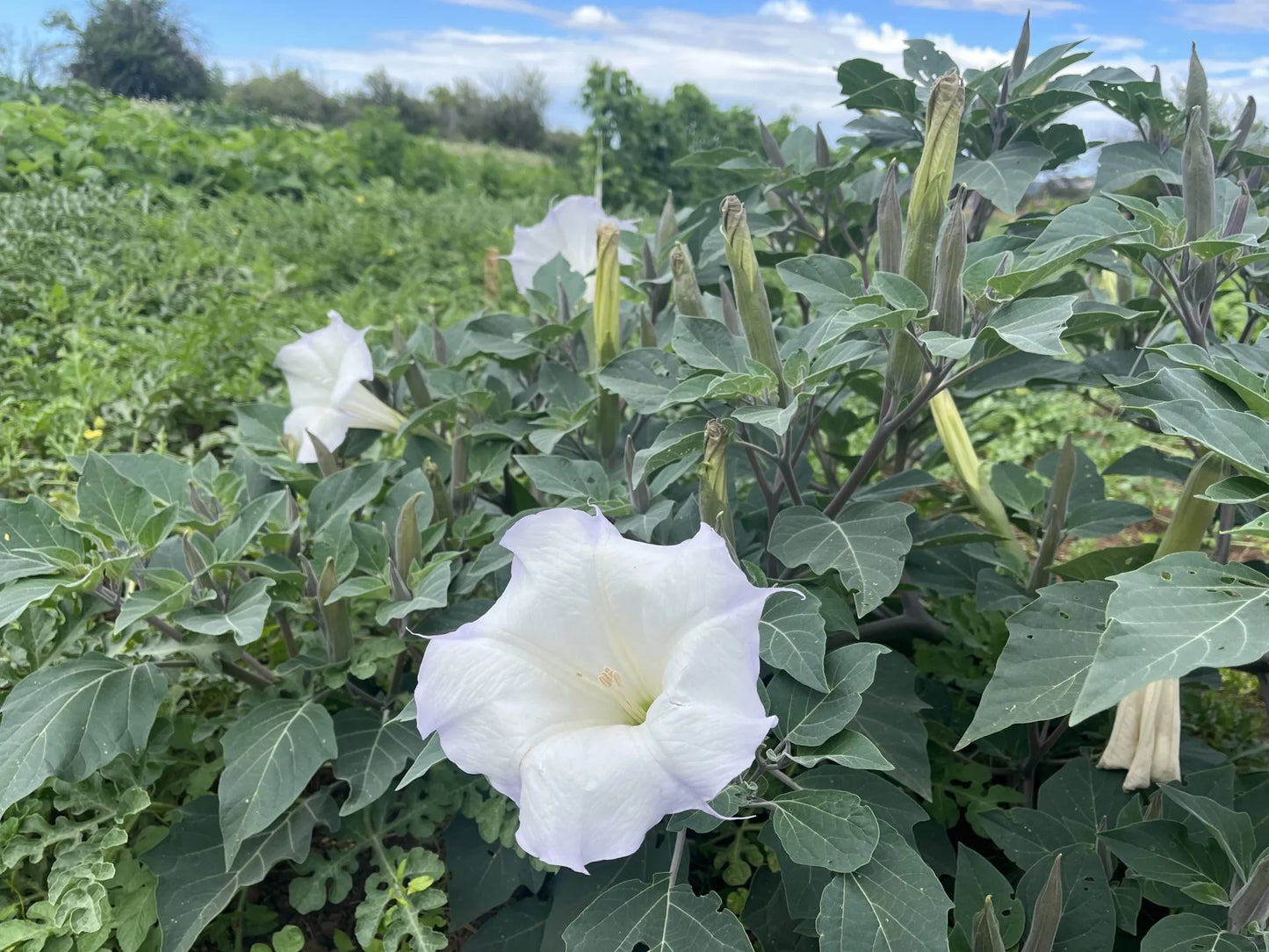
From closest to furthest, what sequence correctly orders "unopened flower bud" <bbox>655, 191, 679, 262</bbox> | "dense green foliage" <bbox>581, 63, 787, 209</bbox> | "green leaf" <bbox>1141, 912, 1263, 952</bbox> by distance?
"green leaf" <bbox>1141, 912, 1263, 952</bbox>
"unopened flower bud" <bbox>655, 191, 679, 262</bbox>
"dense green foliage" <bbox>581, 63, 787, 209</bbox>

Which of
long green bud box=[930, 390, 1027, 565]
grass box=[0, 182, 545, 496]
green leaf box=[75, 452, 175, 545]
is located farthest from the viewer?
grass box=[0, 182, 545, 496]

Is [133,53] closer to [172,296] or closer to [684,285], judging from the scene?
[172,296]

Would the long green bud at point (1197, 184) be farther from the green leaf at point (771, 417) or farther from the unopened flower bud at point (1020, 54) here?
the green leaf at point (771, 417)

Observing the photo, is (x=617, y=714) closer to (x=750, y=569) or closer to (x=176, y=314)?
(x=750, y=569)

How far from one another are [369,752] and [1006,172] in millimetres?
1290

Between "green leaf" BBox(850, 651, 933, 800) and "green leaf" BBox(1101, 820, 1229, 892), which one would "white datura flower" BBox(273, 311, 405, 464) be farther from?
"green leaf" BBox(1101, 820, 1229, 892)

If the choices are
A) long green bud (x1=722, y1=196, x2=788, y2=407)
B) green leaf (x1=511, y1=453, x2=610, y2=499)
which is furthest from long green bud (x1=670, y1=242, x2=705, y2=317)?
green leaf (x1=511, y1=453, x2=610, y2=499)

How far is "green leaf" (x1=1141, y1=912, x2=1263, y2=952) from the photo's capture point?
95cm

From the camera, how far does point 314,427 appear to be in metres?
1.64

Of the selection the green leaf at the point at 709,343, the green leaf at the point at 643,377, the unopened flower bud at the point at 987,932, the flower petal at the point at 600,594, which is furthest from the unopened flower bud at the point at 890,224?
the unopened flower bud at the point at 987,932

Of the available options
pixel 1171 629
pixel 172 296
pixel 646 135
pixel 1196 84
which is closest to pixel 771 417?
pixel 1171 629

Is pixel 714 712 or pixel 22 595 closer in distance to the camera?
pixel 714 712

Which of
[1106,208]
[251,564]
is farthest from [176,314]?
[1106,208]

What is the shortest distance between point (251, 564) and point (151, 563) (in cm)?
29
